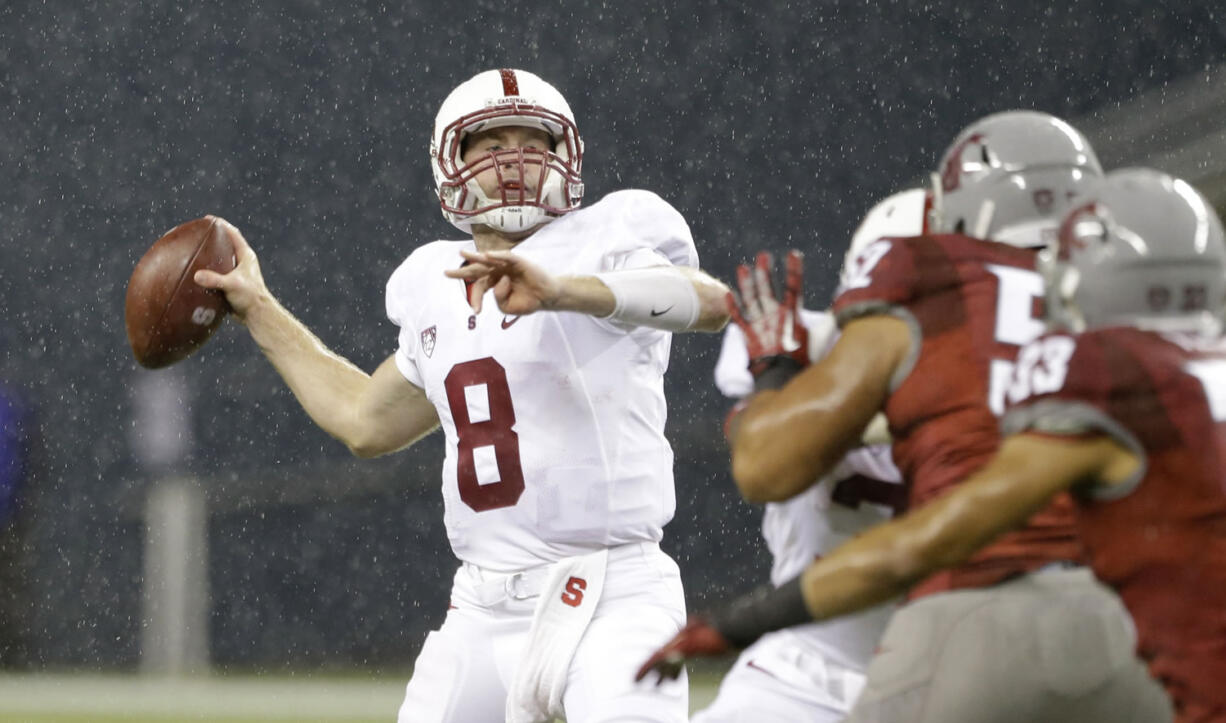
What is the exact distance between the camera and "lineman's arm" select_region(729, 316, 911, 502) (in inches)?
74.9

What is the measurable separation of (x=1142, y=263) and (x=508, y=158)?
149cm

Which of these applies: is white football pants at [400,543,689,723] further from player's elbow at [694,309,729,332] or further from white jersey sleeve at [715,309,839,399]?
white jersey sleeve at [715,309,839,399]

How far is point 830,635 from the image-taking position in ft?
7.55

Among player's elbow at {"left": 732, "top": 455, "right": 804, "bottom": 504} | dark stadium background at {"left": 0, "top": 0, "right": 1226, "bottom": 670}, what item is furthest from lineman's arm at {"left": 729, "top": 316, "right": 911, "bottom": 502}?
dark stadium background at {"left": 0, "top": 0, "right": 1226, "bottom": 670}

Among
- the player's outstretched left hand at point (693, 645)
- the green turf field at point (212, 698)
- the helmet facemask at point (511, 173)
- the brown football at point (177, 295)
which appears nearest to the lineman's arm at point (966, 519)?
the player's outstretched left hand at point (693, 645)

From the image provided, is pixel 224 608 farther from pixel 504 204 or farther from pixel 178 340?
pixel 504 204

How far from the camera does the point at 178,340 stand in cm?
324

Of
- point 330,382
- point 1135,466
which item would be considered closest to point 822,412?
point 1135,466

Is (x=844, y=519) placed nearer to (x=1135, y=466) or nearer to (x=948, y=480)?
(x=948, y=480)

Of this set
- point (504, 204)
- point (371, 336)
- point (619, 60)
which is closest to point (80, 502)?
point (371, 336)

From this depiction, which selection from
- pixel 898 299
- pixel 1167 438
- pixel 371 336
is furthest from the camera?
pixel 371 336

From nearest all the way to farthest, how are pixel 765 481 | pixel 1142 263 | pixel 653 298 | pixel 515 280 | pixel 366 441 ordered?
pixel 1142 263, pixel 765 481, pixel 515 280, pixel 653 298, pixel 366 441

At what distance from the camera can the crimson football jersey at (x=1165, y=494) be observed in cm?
161

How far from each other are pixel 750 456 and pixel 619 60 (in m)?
8.19
